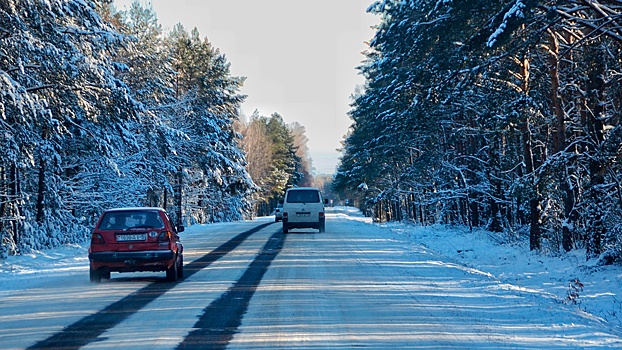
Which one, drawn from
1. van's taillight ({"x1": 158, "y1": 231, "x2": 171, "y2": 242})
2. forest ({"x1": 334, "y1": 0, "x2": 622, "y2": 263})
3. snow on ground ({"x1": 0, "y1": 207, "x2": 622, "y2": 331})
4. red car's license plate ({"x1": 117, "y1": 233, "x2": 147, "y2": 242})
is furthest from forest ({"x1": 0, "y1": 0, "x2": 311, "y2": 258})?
forest ({"x1": 334, "y1": 0, "x2": 622, "y2": 263})

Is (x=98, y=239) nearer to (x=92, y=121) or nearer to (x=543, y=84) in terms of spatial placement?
(x=92, y=121)

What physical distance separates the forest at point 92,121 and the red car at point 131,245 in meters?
4.03

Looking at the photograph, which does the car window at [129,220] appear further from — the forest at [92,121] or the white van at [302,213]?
the white van at [302,213]

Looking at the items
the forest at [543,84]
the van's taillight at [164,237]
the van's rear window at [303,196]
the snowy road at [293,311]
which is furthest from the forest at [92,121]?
the forest at [543,84]

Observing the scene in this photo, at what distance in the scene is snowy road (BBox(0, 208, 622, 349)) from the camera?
8.28 meters

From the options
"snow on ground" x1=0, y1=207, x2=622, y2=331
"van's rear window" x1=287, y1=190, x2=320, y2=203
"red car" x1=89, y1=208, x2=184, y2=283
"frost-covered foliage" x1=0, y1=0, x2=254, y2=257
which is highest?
"frost-covered foliage" x1=0, y1=0, x2=254, y2=257

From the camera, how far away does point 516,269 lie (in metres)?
18.0

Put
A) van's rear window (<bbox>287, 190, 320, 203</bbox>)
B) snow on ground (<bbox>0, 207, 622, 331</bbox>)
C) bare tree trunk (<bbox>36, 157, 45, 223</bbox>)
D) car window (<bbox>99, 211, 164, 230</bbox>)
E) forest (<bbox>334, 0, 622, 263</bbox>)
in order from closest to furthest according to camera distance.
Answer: snow on ground (<bbox>0, 207, 622, 331</bbox>), forest (<bbox>334, 0, 622, 263</bbox>), car window (<bbox>99, 211, 164, 230</bbox>), bare tree trunk (<bbox>36, 157, 45, 223</bbox>), van's rear window (<bbox>287, 190, 320, 203</bbox>)

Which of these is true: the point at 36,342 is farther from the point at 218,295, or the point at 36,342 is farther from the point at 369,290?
the point at 369,290

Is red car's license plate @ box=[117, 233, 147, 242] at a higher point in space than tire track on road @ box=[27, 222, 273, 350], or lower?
higher

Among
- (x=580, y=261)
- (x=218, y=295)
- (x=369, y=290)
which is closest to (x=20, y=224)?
(x=218, y=295)

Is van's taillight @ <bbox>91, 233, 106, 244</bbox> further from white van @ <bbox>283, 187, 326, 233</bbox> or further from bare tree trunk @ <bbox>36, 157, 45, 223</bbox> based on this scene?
white van @ <bbox>283, 187, 326, 233</bbox>

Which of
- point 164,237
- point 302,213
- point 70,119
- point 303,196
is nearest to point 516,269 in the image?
point 164,237

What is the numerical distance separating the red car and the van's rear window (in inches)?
705
